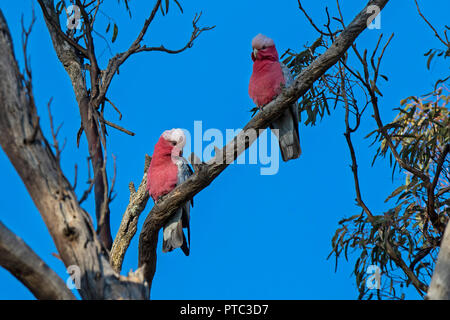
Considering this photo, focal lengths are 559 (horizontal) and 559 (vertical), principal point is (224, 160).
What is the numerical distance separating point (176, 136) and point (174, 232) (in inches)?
25.2

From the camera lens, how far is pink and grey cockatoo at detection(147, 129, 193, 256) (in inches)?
136

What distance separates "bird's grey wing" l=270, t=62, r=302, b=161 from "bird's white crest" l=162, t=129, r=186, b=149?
2.04ft

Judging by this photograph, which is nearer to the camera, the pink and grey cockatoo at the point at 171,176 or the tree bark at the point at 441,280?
the tree bark at the point at 441,280

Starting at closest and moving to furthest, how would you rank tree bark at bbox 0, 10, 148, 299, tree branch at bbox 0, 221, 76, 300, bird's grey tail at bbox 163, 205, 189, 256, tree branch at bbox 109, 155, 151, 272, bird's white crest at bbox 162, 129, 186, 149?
tree branch at bbox 0, 221, 76, 300 → tree bark at bbox 0, 10, 148, 299 → bird's grey tail at bbox 163, 205, 189, 256 → bird's white crest at bbox 162, 129, 186, 149 → tree branch at bbox 109, 155, 151, 272

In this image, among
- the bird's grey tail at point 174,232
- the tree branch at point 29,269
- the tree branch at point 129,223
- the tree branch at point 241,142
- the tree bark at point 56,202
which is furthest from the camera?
the tree branch at point 129,223

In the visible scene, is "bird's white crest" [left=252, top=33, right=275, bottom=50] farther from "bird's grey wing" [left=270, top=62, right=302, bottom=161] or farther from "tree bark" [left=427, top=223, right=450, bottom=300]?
"tree bark" [left=427, top=223, right=450, bottom=300]

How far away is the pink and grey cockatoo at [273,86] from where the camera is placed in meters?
→ 3.60

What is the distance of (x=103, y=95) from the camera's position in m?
3.77

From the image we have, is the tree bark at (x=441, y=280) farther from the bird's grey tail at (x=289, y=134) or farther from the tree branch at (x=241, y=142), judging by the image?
the bird's grey tail at (x=289, y=134)

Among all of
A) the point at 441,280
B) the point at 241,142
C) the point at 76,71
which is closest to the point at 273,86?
the point at 241,142

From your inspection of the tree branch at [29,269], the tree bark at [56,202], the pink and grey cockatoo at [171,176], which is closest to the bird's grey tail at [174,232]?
the pink and grey cockatoo at [171,176]

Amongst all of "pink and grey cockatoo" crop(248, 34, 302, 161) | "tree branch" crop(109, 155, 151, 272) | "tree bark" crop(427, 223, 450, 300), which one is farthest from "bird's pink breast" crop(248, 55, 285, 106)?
"tree bark" crop(427, 223, 450, 300)
